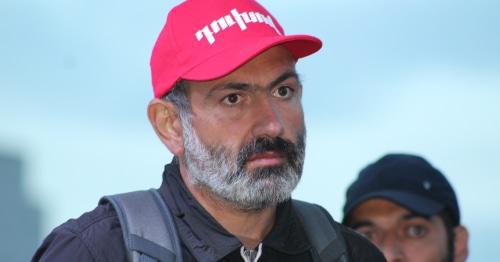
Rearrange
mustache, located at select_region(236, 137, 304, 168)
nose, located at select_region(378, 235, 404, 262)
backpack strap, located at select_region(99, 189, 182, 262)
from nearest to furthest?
1. backpack strap, located at select_region(99, 189, 182, 262)
2. mustache, located at select_region(236, 137, 304, 168)
3. nose, located at select_region(378, 235, 404, 262)

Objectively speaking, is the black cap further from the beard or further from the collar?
the beard

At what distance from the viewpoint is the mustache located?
9.61ft

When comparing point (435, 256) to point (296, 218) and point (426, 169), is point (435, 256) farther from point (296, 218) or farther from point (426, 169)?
point (296, 218)

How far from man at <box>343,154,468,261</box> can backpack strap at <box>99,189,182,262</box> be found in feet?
3.85

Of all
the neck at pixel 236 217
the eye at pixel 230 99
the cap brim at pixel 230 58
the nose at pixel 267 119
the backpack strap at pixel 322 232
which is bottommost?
the backpack strap at pixel 322 232

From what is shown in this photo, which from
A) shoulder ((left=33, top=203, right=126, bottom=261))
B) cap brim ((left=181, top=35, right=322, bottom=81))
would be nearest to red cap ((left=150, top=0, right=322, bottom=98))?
cap brim ((left=181, top=35, right=322, bottom=81))

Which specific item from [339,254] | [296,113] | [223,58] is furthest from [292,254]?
[223,58]

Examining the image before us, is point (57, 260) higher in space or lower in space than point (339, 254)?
higher

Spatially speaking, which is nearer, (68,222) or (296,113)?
(68,222)

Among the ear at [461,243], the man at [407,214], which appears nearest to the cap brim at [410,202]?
the man at [407,214]

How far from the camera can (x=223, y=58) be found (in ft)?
9.87

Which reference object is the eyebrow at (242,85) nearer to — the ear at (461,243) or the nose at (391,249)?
the nose at (391,249)

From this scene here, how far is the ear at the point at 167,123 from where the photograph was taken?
3193mm

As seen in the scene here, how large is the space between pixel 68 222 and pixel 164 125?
0.51 m
